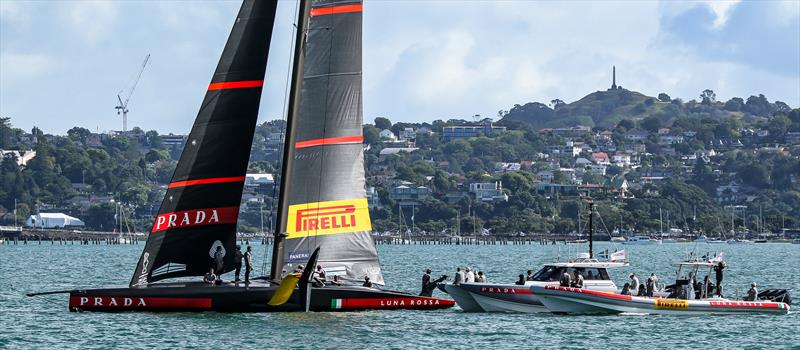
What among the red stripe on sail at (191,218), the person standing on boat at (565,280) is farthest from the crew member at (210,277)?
the person standing on boat at (565,280)

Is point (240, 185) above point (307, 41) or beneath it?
beneath

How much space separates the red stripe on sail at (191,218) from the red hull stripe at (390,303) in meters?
4.23

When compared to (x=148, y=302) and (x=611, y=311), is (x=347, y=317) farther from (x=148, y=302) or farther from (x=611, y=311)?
(x=611, y=311)

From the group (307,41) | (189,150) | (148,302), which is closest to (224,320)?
(148,302)

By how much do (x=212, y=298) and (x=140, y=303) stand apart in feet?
6.74

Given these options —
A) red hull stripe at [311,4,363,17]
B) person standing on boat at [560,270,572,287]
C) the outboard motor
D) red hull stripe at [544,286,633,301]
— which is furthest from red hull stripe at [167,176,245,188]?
the outboard motor

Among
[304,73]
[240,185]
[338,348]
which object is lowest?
[338,348]

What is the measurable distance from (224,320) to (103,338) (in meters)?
3.84

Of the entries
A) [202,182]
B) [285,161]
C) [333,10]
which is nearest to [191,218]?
[202,182]

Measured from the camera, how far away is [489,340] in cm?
4500

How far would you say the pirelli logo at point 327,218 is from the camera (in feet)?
155

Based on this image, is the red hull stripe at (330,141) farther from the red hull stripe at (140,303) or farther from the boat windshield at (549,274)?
the boat windshield at (549,274)

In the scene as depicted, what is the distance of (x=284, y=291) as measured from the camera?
1779 inches

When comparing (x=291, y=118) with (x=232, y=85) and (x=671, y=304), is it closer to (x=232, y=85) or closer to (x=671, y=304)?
(x=232, y=85)
